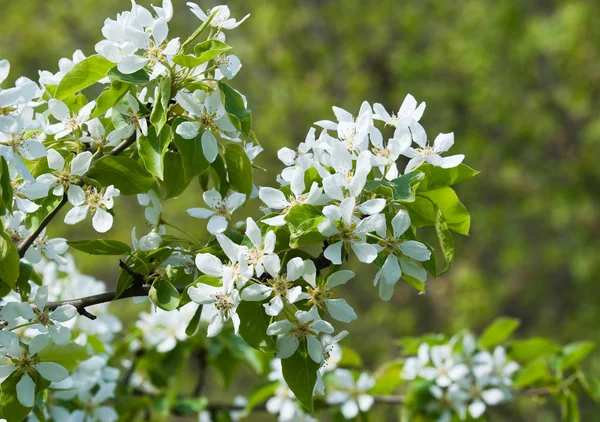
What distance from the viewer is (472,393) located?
1.89 meters

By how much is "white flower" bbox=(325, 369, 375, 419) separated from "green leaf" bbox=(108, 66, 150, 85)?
1082 millimetres

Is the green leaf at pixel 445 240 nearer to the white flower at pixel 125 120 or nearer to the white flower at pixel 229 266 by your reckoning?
the white flower at pixel 229 266

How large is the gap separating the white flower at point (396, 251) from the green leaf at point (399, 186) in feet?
0.08

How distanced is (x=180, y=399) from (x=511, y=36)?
6600mm

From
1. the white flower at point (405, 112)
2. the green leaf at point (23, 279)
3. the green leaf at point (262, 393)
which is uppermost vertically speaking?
the white flower at point (405, 112)

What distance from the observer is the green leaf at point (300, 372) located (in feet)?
3.27

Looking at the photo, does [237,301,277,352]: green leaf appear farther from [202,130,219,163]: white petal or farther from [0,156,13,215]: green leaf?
[0,156,13,215]: green leaf

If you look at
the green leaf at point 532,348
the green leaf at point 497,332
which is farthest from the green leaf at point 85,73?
the green leaf at point 532,348

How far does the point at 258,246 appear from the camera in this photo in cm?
98

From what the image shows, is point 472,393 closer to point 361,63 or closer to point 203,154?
point 203,154

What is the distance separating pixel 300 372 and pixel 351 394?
943 mm

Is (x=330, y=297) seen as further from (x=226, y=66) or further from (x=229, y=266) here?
(x=226, y=66)

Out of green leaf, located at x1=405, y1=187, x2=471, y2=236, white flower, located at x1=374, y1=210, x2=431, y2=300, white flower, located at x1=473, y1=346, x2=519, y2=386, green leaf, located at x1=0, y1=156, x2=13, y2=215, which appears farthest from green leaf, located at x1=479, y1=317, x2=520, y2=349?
green leaf, located at x1=0, y1=156, x2=13, y2=215

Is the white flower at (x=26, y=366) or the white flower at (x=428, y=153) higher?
the white flower at (x=428, y=153)
